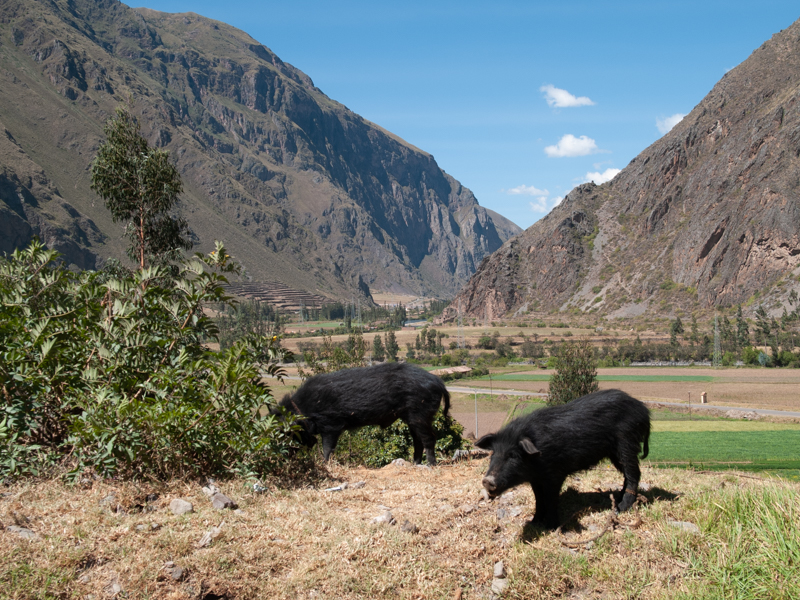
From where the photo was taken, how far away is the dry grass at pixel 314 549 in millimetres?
5051

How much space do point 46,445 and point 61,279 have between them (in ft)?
7.98

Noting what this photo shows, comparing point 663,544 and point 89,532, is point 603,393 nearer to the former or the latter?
point 663,544

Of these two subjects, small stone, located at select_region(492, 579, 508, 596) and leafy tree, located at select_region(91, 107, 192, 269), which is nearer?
small stone, located at select_region(492, 579, 508, 596)

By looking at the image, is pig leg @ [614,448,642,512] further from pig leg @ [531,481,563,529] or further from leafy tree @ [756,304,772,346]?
leafy tree @ [756,304,772,346]

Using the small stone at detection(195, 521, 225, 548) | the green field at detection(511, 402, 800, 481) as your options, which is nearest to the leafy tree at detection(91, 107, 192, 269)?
the small stone at detection(195, 521, 225, 548)

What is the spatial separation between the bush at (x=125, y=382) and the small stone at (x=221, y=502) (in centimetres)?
79

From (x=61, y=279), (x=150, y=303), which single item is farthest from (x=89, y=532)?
(x=61, y=279)

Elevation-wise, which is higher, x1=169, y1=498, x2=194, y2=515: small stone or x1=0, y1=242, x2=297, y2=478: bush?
x1=0, y1=242, x2=297, y2=478: bush

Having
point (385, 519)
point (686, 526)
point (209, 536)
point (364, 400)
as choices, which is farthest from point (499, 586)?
point (364, 400)

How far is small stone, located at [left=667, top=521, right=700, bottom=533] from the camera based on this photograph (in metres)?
5.80

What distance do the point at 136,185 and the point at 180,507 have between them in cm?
1612

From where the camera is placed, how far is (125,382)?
7.39 metres

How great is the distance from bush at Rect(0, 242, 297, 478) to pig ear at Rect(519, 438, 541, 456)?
3126 mm

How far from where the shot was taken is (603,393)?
7.13 meters
